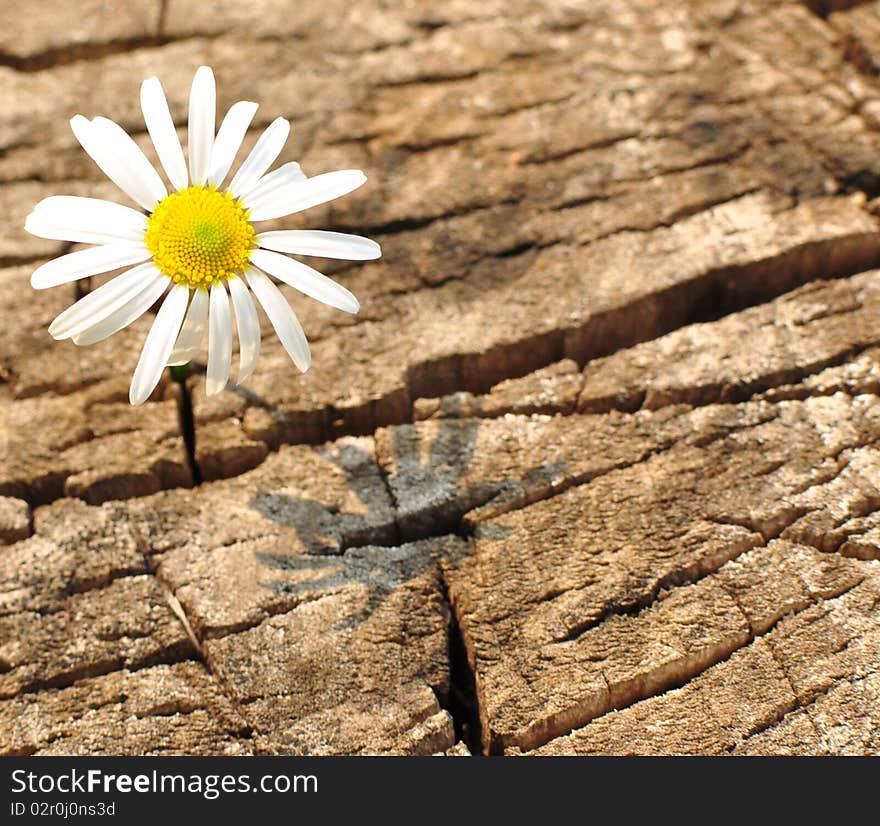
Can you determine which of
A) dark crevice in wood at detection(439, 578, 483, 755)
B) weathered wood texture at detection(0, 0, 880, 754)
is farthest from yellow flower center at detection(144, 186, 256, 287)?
dark crevice in wood at detection(439, 578, 483, 755)

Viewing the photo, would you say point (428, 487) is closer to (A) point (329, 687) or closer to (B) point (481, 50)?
(A) point (329, 687)

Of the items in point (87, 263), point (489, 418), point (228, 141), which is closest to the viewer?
point (87, 263)

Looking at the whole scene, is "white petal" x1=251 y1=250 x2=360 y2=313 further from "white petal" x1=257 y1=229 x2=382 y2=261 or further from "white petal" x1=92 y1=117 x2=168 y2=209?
"white petal" x1=92 y1=117 x2=168 y2=209

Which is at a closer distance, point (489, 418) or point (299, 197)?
point (299, 197)

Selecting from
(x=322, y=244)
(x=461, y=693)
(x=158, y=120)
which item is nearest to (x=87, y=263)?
(x=158, y=120)

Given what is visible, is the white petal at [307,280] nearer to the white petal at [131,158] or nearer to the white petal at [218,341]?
the white petal at [218,341]

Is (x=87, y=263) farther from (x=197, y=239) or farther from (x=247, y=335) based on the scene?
(x=247, y=335)

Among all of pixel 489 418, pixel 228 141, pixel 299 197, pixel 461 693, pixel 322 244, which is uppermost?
pixel 228 141
